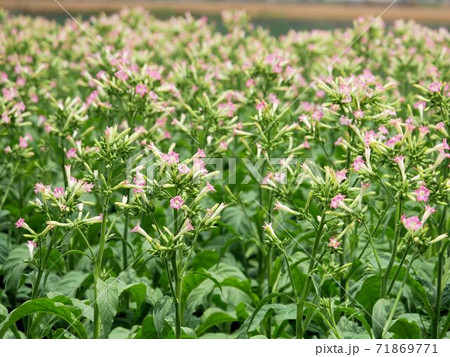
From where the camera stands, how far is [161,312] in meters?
3.62

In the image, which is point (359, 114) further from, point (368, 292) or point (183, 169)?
point (183, 169)

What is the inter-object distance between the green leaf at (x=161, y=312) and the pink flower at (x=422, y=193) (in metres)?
1.30

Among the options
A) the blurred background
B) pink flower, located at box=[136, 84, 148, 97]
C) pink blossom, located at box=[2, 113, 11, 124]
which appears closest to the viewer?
pink flower, located at box=[136, 84, 148, 97]

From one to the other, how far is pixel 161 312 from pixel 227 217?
182cm

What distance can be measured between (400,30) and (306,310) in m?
5.63

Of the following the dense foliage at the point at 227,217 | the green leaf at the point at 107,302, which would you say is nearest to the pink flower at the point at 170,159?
the dense foliage at the point at 227,217

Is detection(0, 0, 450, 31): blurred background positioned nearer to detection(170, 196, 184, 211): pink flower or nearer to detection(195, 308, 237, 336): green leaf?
detection(195, 308, 237, 336): green leaf

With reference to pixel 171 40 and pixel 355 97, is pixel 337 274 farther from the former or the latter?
pixel 171 40

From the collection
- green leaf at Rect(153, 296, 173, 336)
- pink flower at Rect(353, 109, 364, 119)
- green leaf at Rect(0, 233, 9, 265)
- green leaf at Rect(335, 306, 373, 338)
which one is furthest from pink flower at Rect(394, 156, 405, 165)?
green leaf at Rect(0, 233, 9, 265)

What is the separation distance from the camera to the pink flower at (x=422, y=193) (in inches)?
135

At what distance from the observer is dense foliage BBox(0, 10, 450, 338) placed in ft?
11.8

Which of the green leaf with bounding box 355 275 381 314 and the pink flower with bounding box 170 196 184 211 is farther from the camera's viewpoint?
the green leaf with bounding box 355 275 381 314

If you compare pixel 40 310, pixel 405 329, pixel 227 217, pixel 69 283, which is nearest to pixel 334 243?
pixel 405 329

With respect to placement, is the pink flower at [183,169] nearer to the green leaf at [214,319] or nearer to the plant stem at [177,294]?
the plant stem at [177,294]
